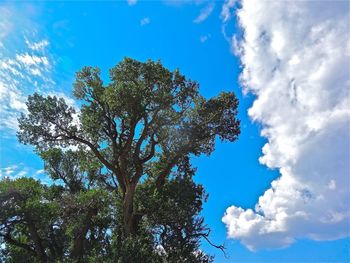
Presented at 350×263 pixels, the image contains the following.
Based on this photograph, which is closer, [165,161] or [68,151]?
[165,161]

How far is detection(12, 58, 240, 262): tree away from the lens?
107ft

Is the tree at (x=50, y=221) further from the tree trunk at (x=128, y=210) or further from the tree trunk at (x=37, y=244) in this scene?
the tree trunk at (x=128, y=210)

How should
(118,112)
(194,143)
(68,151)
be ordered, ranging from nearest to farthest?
(118,112), (194,143), (68,151)

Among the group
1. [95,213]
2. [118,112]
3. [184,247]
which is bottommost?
[184,247]

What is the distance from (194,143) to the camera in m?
35.0

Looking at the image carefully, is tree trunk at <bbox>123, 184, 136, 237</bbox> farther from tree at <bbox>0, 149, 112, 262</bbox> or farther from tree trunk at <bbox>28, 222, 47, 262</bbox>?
tree trunk at <bbox>28, 222, 47, 262</bbox>

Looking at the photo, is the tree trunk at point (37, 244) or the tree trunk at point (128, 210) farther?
the tree trunk at point (37, 244)

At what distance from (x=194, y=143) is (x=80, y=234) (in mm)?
13338

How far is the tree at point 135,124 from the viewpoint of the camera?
32.5 metres

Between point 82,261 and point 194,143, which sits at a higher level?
point 194,143

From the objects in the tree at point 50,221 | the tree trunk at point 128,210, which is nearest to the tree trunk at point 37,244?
the tree at point 50,221

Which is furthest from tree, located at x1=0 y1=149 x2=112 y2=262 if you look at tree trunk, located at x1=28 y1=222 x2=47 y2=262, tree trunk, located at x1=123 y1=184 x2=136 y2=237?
tree trunk, located at x1=123 y1=184 x2=136 y2=237

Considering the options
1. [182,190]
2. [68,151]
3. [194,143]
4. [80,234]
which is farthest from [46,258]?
[194,143]

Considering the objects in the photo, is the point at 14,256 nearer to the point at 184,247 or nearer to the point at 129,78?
the point at 184,247
